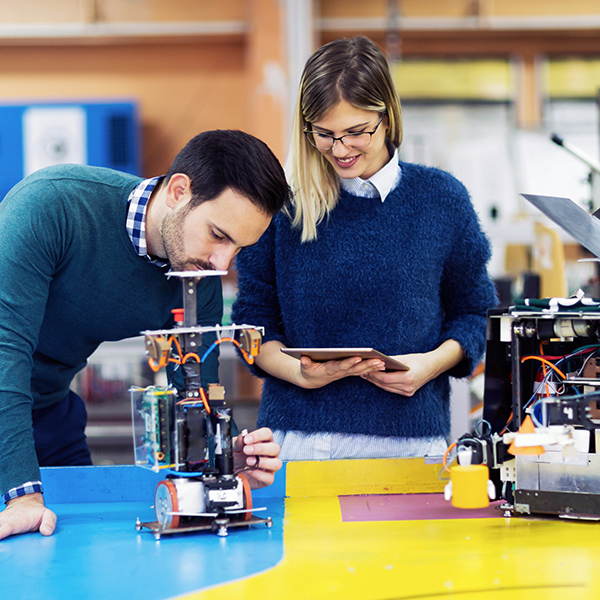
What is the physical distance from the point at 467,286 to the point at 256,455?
0.58m

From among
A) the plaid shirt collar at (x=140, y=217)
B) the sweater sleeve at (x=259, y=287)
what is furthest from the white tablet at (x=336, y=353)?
the plaid shirt collar at (x=140, y=217)

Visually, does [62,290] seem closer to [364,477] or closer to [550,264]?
[364,477]

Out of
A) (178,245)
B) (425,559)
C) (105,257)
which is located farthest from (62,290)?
(425,559)

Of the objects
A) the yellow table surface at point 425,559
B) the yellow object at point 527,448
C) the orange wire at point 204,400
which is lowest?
the yellow table surface at point 425,559

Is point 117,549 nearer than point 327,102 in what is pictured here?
Yes

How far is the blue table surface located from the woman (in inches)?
8.2

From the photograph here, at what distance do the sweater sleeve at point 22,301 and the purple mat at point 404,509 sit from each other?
49 cm

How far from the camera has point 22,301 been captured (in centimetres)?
110

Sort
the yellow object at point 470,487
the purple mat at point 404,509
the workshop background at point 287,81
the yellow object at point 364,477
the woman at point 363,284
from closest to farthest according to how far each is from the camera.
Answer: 1. the yellow object at point 470,487
2. the purple mat at point 404,509
3. the yellow object at point 364,477
4. the woman at point 363,284
5. the workshop background at point 287,81

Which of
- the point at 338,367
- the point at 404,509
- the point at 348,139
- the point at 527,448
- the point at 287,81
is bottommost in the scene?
the point at 404,509

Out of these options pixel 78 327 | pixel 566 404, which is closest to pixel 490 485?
pixel 566 404

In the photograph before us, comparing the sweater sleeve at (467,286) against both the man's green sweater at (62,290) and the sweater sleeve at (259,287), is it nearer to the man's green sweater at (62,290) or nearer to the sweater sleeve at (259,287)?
the sweater sleeve at (259,287)

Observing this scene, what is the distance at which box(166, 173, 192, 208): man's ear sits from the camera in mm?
1172

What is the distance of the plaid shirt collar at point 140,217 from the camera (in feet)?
4.08
